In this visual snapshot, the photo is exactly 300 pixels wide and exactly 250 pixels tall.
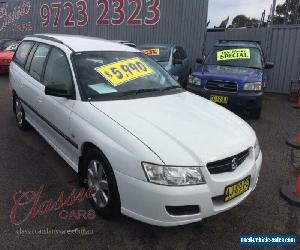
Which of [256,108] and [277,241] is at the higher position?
[256,108]

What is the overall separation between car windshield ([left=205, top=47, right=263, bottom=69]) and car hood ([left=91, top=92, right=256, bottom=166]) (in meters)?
4.58

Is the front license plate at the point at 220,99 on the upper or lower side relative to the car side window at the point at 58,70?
lower

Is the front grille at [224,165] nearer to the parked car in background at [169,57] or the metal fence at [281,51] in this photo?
the parked car in background at [169,57]

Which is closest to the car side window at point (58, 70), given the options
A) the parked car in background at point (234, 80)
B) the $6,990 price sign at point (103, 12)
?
the parked car in background at point (234, 80)

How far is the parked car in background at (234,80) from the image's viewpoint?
22.6ft

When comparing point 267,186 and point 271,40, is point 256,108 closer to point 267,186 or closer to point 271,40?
point 267,186

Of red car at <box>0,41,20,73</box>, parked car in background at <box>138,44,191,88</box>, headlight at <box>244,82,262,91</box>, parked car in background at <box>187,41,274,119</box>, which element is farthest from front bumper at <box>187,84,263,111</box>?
red car at <box>0,41,20,73</box>

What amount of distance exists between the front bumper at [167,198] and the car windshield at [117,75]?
3.88 ft

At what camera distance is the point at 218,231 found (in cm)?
315

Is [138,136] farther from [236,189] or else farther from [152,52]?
[152,52]

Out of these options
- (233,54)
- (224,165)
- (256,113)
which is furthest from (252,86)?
(224,165)

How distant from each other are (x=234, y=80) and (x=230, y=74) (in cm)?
29

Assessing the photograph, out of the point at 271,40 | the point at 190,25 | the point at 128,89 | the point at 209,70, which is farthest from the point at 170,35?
the point at 128,89

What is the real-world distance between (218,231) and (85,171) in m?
1.47
